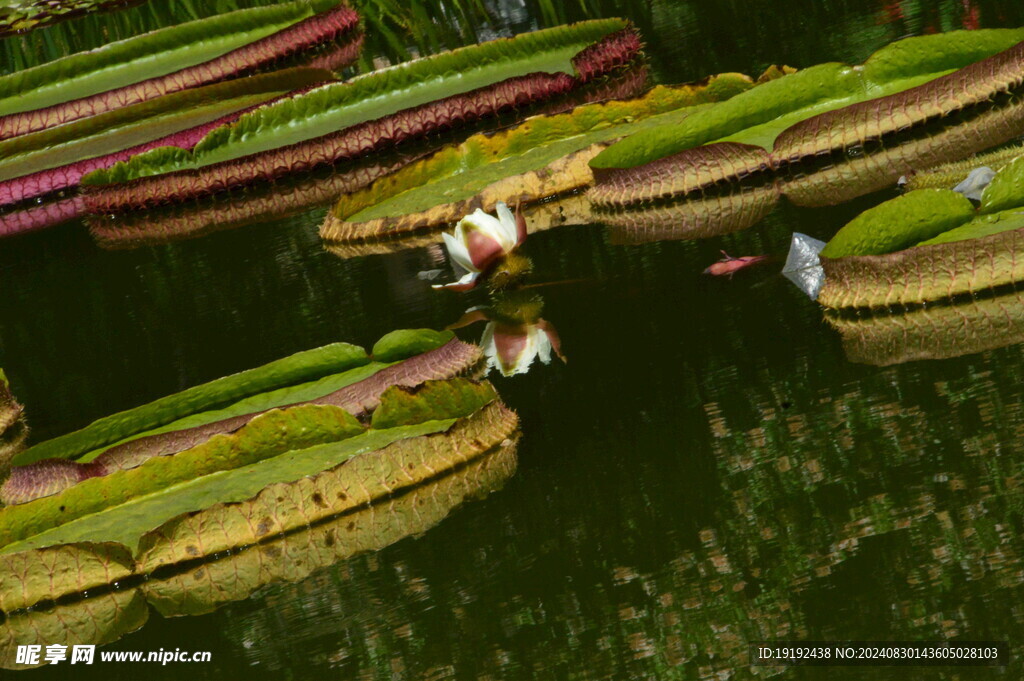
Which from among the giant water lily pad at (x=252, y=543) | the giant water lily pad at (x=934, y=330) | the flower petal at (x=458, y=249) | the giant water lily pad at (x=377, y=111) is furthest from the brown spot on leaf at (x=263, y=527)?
the giant water lily pad at (x=377, y=111)

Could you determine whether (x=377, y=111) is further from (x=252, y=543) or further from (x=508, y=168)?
(x=252, y=543)

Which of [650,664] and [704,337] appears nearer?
[650,664]

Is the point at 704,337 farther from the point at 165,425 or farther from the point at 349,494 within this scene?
the point at 165,425

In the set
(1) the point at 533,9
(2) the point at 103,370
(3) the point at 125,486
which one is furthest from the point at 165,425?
(1) the point at 533,9

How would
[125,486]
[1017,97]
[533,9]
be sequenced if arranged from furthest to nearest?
[533,9]
[1017,97]
[125,486]

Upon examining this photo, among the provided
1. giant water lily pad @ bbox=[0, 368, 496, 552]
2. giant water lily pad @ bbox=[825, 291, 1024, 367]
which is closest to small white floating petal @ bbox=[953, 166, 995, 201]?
giant water lily pad @ bbox=[825, 291, 1024, 367]

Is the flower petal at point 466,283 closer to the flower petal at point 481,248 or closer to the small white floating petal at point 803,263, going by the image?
the flower petal at point 481,248
